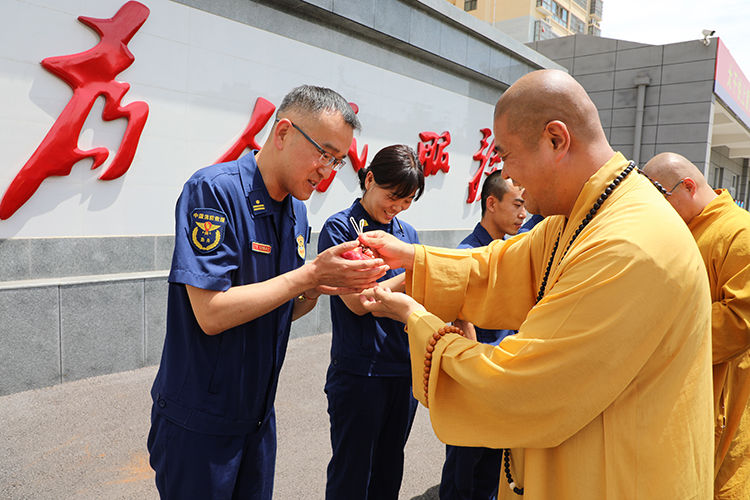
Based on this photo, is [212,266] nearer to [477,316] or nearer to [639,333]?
[477,316]

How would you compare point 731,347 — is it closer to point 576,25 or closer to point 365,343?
point 365,343

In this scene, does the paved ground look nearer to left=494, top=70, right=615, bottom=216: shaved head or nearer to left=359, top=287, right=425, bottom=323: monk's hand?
left=359, top=287, right=425, bottom=323: monk's hand

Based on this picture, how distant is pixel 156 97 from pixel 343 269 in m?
4.06

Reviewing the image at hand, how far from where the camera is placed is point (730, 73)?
16.4m

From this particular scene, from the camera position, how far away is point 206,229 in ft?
5.42

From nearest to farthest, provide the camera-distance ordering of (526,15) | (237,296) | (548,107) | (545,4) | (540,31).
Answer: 1. (548,107)
2. (237,296)
3. (540,31)
4. (526,15)
5. (545,4)

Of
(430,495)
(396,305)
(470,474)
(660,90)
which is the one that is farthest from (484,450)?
(660,90)

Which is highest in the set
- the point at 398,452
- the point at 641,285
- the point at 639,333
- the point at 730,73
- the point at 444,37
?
the point at 730,73

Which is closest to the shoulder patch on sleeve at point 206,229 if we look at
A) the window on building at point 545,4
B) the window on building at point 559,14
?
the window on building at point 545,4

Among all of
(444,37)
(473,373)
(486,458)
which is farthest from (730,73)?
(473,373)

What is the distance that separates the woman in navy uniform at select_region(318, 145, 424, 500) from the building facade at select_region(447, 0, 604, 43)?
99.4 feet

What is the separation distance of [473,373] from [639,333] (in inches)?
17.0

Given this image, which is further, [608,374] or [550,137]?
[550,137]

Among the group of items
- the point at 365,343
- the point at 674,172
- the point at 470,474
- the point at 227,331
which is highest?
the point at 674,172
